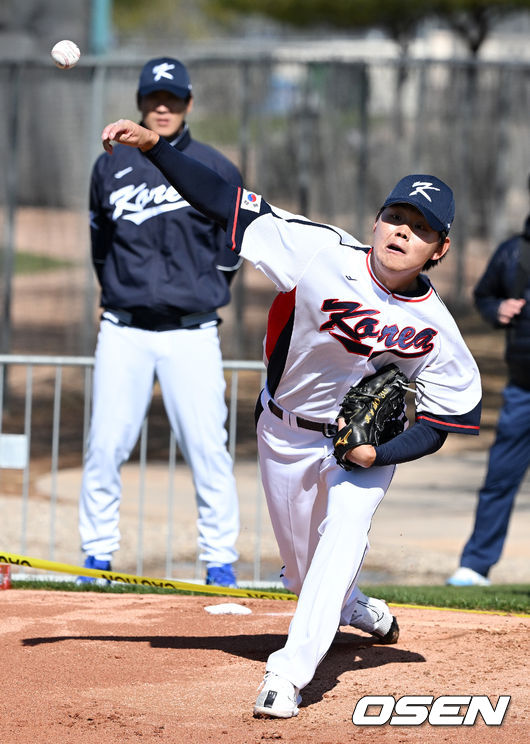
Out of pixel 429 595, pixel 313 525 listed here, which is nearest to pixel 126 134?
pixel 313 525

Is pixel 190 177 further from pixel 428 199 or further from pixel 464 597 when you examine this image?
pixel 464 597

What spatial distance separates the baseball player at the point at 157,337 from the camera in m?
6.80

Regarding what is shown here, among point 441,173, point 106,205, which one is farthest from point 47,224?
point 106,205

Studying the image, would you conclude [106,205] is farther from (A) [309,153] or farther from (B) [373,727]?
(A) [309,153]

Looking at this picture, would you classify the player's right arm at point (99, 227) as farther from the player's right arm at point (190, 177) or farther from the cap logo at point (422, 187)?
the cap logo at point (422, 187)

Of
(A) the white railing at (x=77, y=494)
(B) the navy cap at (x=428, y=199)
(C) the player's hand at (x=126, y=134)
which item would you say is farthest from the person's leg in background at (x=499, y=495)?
(C) the player's hand at (x=126, y=134)

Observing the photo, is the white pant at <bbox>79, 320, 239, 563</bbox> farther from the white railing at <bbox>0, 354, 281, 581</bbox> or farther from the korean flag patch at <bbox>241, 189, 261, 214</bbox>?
the korean flag patch at <bbox>241, 189, 261, 214</bbox>

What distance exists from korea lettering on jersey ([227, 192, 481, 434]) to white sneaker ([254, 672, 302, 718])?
1.04 m

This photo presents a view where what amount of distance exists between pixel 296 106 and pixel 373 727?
13.2 m

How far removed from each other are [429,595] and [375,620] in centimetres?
171

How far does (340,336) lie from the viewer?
4805 millimetres

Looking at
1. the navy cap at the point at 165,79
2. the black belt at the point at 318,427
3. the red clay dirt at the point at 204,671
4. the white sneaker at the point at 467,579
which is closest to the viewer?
the red clay dirt at the point at 204,671

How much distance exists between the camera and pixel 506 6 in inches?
1117

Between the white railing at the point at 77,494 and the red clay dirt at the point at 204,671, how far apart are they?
1.74 metres
